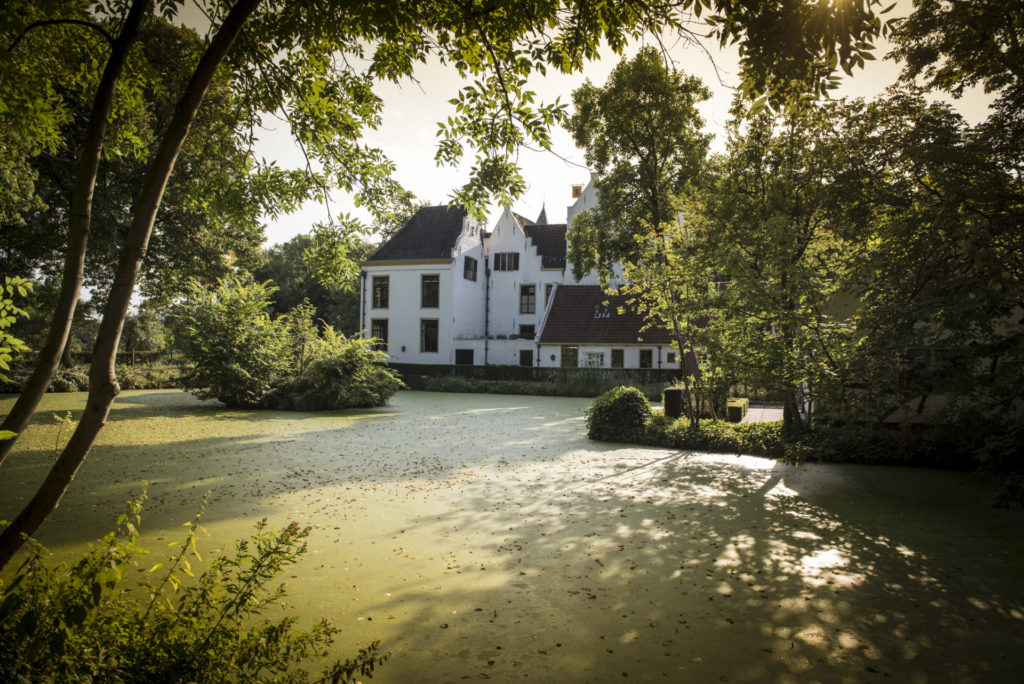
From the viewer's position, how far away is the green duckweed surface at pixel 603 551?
3.31 meters

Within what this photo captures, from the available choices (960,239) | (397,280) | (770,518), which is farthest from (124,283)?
(397,280)

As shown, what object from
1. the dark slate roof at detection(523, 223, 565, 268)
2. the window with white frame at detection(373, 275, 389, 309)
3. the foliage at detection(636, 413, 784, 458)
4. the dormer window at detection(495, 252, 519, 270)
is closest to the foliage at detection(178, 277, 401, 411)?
the foliage at detection(636, 413, 784, 458)

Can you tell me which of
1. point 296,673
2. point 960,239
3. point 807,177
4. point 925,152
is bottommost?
point 296,673

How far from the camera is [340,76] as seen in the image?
3961 millimetres

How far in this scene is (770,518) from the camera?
251 inches

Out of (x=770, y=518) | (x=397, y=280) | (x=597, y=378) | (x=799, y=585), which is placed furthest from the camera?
(x=397, y=280)

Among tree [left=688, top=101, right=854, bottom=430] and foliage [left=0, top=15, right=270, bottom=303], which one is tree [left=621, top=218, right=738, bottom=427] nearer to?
tree [left=688, top=101, right=854, bottom=430]

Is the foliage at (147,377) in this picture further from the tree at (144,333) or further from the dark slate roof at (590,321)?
the dark slate roof at (590,321)

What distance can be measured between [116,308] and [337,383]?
15.4 m

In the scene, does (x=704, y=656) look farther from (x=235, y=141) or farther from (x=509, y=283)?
(x=509, y=283)

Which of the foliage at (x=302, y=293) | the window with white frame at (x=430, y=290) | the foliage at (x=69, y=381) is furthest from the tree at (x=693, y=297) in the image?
the foliage at (x=302, y=293)

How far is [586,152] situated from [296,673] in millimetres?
20806

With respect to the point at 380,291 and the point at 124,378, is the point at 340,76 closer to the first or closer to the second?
the point at 124,378

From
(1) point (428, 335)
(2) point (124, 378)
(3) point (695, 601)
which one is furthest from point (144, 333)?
(3) point (695, 601)
